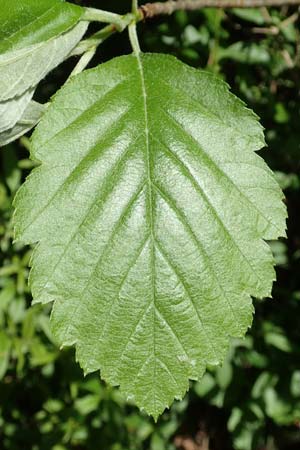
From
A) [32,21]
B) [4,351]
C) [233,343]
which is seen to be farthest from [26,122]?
[233,343]

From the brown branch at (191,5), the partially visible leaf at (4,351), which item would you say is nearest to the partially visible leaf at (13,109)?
the brown branch at (191,5)

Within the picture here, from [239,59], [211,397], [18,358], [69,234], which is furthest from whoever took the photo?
[211,397]

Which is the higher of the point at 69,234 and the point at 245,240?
the point at 69,234

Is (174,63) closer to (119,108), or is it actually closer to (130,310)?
(119,108)

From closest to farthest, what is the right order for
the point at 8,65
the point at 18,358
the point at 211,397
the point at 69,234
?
1. the point at 8,65
2. the point at 69,234
3. the point at 18,358
4. the point at 211,397

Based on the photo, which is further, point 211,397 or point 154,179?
point 211,397

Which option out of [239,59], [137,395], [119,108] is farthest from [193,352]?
[239,59]

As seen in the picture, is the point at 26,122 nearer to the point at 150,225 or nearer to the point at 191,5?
the point at 150,225

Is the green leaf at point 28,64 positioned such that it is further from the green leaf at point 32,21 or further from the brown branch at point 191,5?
the brown branch at point 191,5
